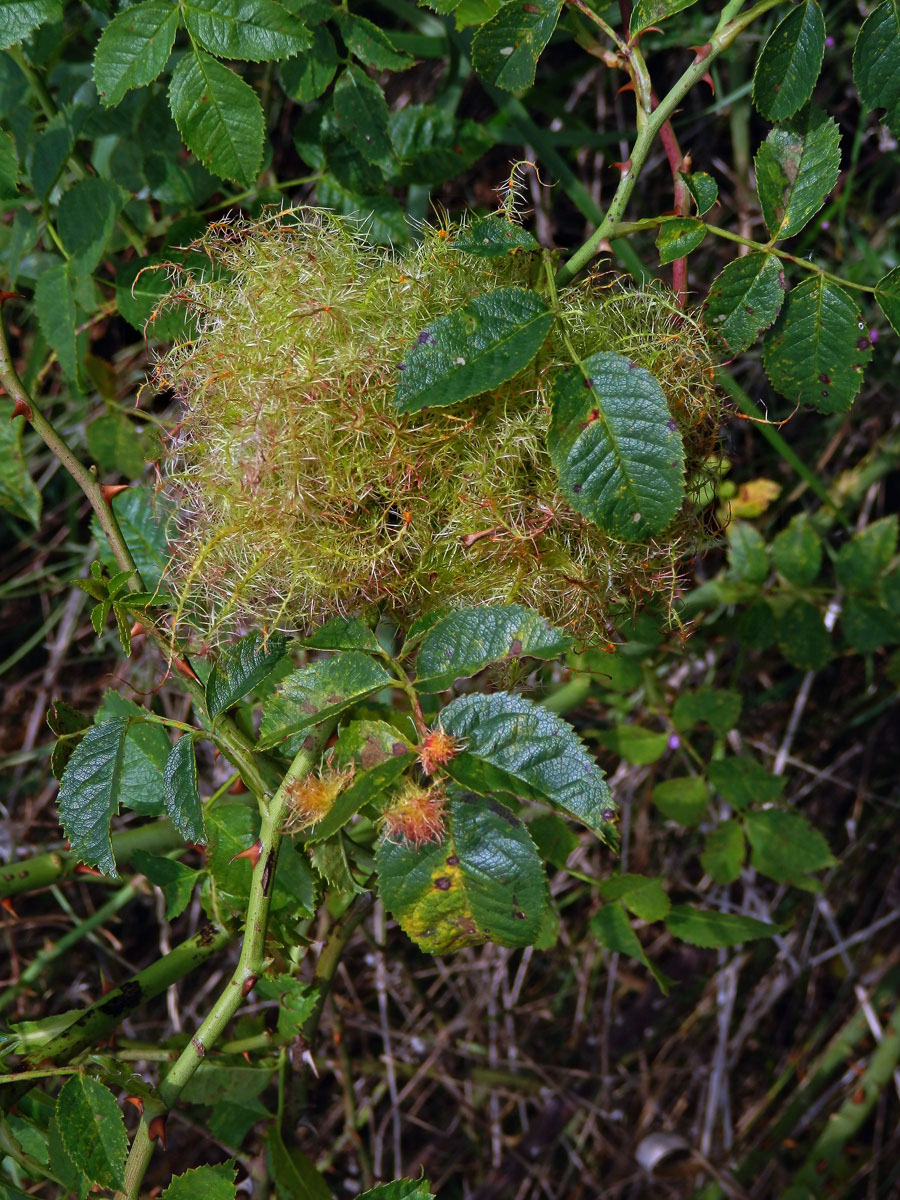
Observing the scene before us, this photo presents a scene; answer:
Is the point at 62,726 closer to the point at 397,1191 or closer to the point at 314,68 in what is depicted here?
the point at 397,1191

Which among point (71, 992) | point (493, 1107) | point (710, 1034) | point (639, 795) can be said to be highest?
point (71, 992)

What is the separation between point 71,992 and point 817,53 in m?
1.95

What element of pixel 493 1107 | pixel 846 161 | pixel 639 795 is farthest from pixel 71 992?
pixel 846 161

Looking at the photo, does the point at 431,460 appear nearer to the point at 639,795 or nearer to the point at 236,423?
the point at 236,423

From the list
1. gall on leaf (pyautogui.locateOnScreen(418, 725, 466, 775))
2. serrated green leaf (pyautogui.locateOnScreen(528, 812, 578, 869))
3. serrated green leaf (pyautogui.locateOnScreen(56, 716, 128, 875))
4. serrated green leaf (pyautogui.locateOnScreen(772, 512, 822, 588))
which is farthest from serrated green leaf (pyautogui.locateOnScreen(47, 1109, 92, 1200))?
serrated green leaf (pyautogui.locateOnScreen(772, 512, 822, 588))

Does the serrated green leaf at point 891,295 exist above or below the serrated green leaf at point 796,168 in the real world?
below

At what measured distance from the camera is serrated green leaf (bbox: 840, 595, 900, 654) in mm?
1645

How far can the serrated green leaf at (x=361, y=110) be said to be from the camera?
1238 millimetres

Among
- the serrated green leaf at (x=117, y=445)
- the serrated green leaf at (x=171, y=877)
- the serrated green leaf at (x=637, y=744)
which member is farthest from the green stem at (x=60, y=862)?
the serrated green leaf at (x=637, y=744)

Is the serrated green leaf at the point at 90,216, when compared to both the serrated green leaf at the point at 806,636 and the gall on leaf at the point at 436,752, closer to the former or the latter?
the gall on leaf at the point at 436,752

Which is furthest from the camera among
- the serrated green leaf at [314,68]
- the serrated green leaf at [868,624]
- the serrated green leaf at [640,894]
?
the serrated green leaf at [868,624]

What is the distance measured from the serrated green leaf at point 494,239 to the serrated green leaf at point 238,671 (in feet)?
1.33

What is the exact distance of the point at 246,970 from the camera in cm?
83

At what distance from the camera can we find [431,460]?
0.87 meters
